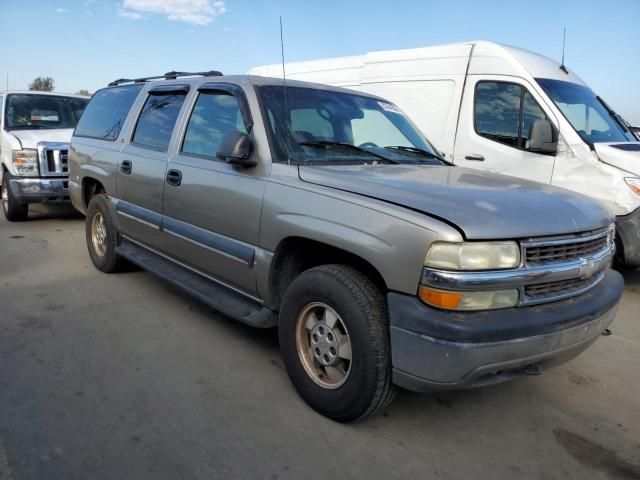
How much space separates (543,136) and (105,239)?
4.61 metres

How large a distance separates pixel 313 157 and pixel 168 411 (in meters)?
1.70

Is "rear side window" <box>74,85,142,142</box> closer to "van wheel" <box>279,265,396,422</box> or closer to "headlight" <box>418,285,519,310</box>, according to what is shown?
"van wheel" <box>279,265,396,422</box>

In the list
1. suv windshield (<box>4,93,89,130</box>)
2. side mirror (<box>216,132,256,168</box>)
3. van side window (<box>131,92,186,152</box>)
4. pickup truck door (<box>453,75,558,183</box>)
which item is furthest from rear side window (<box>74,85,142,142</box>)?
pickup truck door (<box>453,75,558,183</box>)

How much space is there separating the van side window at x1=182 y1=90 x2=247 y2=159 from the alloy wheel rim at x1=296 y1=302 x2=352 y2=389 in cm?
134

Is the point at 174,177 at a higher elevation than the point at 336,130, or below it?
below

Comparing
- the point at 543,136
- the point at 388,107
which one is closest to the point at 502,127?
the point at 543,136

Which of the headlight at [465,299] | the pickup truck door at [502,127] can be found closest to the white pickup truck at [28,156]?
the pickup truck door at [502,127]

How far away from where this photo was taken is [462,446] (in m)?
2.72

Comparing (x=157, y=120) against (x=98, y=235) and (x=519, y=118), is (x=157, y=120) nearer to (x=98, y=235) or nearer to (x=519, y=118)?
(x=98, y=235)

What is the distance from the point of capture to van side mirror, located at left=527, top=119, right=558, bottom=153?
5.60 m

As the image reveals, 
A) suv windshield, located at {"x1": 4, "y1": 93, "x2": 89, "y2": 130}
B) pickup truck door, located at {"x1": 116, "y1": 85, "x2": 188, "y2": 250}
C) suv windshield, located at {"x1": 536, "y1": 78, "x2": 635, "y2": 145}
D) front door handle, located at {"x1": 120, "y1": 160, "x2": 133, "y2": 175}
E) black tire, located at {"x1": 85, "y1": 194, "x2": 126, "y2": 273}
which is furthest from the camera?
suv windshield, located at {"x1": 4, "y1": 93, "x2": 89, "y2": 130}

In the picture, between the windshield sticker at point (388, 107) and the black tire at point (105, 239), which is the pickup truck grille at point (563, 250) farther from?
the black tire at point (105, 239)

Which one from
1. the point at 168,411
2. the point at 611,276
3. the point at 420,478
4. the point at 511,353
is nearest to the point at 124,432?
the point at 168,411

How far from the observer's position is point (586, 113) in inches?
238
